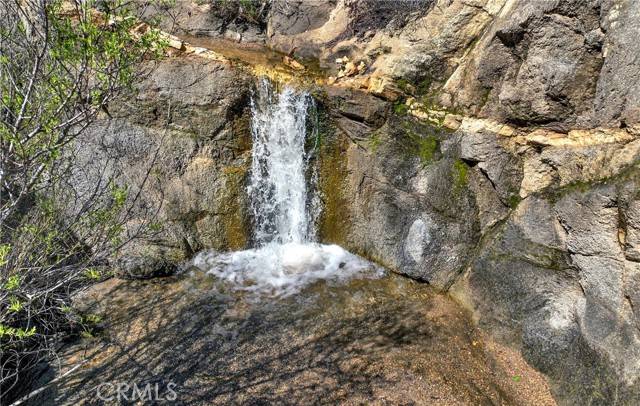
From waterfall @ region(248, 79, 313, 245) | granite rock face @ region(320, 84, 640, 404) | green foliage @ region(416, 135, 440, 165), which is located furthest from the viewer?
waterfall @ region(248, 79, 313, 245)

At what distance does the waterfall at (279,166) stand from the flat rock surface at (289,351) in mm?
1874

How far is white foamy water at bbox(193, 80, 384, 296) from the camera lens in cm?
805

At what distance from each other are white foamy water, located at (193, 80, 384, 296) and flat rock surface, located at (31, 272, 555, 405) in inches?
28.4

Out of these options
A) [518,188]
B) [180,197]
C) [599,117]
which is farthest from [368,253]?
[599,117]

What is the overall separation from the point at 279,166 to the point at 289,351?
160 inches

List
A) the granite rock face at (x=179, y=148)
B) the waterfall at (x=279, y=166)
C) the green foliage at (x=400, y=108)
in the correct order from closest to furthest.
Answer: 1. the green foliage at (x=400, y=108)
2. the granite rock face at (x=179, y=148)
3. the waterfall at (x=279, y=166)

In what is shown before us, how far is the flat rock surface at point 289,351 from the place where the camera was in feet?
17.4

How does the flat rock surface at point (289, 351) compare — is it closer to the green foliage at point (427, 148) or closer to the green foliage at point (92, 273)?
the green foliage at point (92, 273)

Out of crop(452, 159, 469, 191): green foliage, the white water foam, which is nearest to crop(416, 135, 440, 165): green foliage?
crop(452, 159, 469, 191): green foliage

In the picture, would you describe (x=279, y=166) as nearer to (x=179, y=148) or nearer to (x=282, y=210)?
(x=282, y=210)

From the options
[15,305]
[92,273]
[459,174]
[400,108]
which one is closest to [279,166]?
[400,108]

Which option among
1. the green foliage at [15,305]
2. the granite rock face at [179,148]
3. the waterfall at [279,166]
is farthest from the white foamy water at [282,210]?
the green foliage at [15,305]

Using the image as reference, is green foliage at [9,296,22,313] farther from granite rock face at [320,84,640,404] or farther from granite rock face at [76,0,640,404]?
granite rock face at [320,84,640,404]

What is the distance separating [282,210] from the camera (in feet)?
29.1
